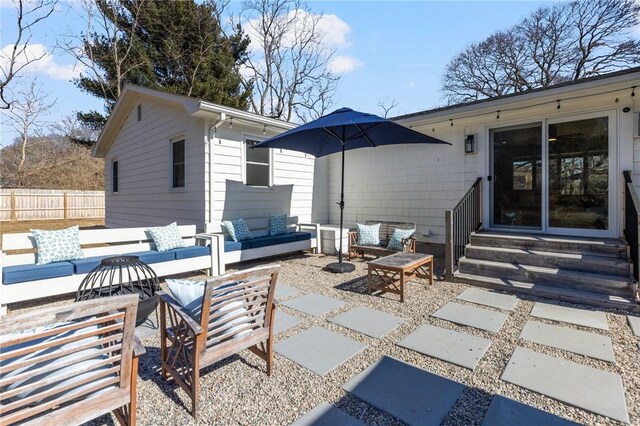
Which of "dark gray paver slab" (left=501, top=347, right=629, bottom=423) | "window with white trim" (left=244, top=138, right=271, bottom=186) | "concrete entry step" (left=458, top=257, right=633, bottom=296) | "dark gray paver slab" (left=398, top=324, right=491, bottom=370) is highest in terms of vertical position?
"window with white trim" (left=244, top=138, right=271, bottom=186)

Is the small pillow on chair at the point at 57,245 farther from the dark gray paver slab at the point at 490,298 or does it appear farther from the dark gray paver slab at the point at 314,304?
the dark gray paver slab at the point at 490,298

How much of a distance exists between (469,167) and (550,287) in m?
2.80

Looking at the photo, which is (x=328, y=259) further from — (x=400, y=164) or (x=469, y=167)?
(x=469, y=167)

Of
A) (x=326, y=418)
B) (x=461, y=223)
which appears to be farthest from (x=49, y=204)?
(x=326, y=418)

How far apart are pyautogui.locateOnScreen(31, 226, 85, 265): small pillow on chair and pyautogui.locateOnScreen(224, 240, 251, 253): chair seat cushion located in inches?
82.5

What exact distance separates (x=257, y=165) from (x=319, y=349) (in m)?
5.10

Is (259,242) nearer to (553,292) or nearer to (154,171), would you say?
(154,171)

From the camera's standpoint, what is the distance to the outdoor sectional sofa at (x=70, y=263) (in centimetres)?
379

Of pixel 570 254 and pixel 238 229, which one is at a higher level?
pixel 238 229

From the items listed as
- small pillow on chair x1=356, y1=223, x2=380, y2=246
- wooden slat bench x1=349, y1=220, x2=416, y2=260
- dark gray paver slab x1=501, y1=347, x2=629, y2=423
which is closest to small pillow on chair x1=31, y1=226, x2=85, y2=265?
wooden slat bench x1=349, y1=220, x2=416, y2=260

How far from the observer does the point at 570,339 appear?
3.06 m

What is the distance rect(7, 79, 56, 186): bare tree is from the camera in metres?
14.9

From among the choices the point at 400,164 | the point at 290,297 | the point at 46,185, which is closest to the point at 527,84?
the point at 400,164

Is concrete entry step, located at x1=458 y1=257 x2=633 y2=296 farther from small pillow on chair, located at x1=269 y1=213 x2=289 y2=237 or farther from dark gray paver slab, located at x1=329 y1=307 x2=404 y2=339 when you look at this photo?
small pillow on chair, located at x1=269 y1=213 x2=289 y2=237
